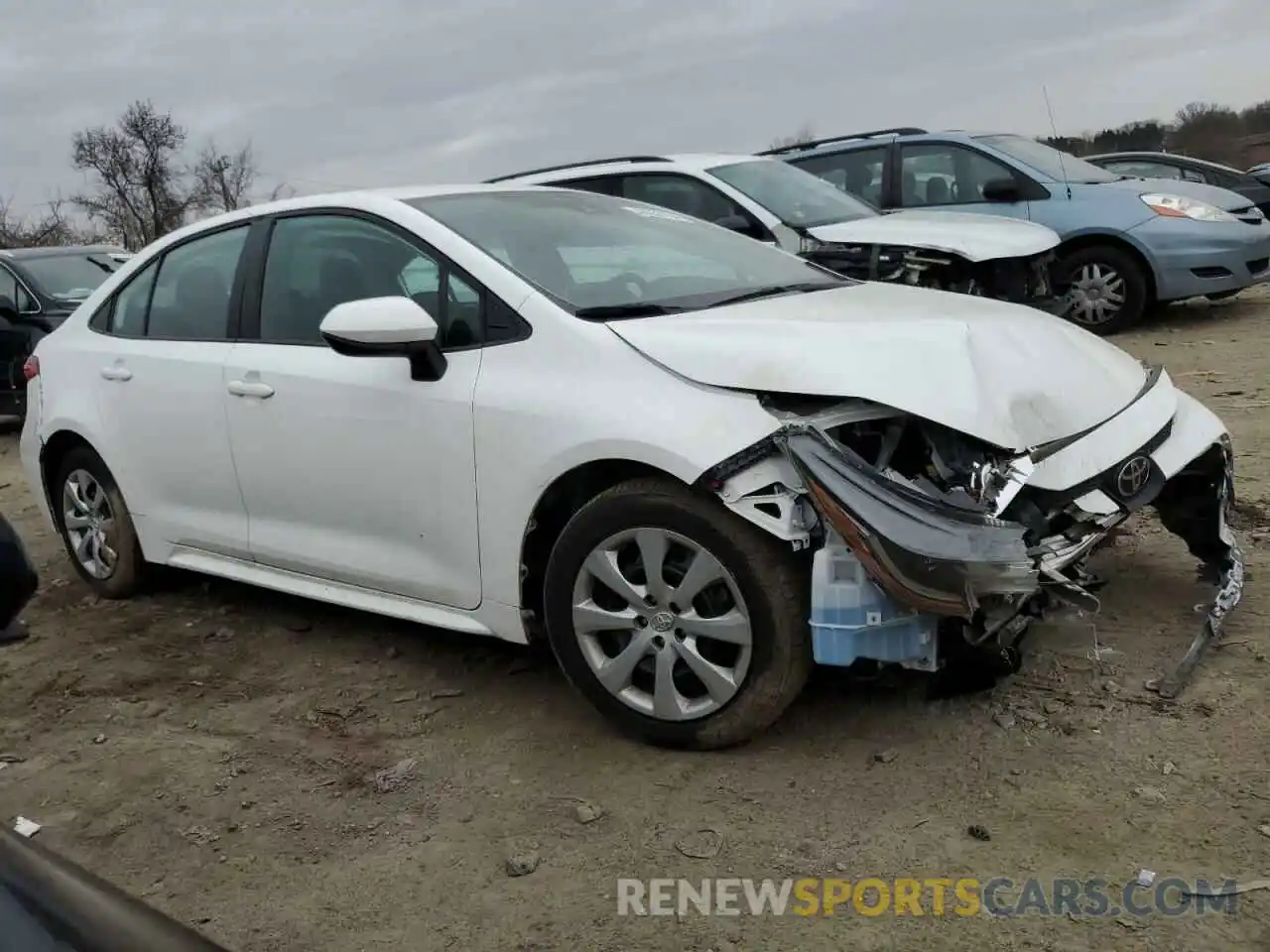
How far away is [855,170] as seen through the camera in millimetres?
9773

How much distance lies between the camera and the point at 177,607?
491cm

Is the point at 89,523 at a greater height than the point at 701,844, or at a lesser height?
greater

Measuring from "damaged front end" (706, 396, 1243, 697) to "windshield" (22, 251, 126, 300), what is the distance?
8581 mm

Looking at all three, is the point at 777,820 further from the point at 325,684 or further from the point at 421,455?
the point at 325,684

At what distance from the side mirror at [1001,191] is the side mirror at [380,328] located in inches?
269

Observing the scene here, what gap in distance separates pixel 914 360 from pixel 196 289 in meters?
2.83

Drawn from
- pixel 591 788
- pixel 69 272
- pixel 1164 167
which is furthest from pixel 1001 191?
pixel 69 272

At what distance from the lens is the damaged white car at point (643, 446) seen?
2.91 m

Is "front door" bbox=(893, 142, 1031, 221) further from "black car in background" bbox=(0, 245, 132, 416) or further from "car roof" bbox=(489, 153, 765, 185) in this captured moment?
"black car in background" bbox=(0, 245, 132, 416)

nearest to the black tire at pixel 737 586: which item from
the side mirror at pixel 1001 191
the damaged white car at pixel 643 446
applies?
the damaged white car at pixel 643 446

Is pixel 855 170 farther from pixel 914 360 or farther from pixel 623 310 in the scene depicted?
pixel 914 360

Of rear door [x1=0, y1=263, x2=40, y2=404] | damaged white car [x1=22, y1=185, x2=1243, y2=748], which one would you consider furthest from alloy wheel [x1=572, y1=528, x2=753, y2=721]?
rear door [x1=0, y1=263, x2=40, y2=404]

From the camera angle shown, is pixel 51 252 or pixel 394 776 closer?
pixel 394 776

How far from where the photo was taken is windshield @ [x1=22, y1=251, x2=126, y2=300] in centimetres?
988
